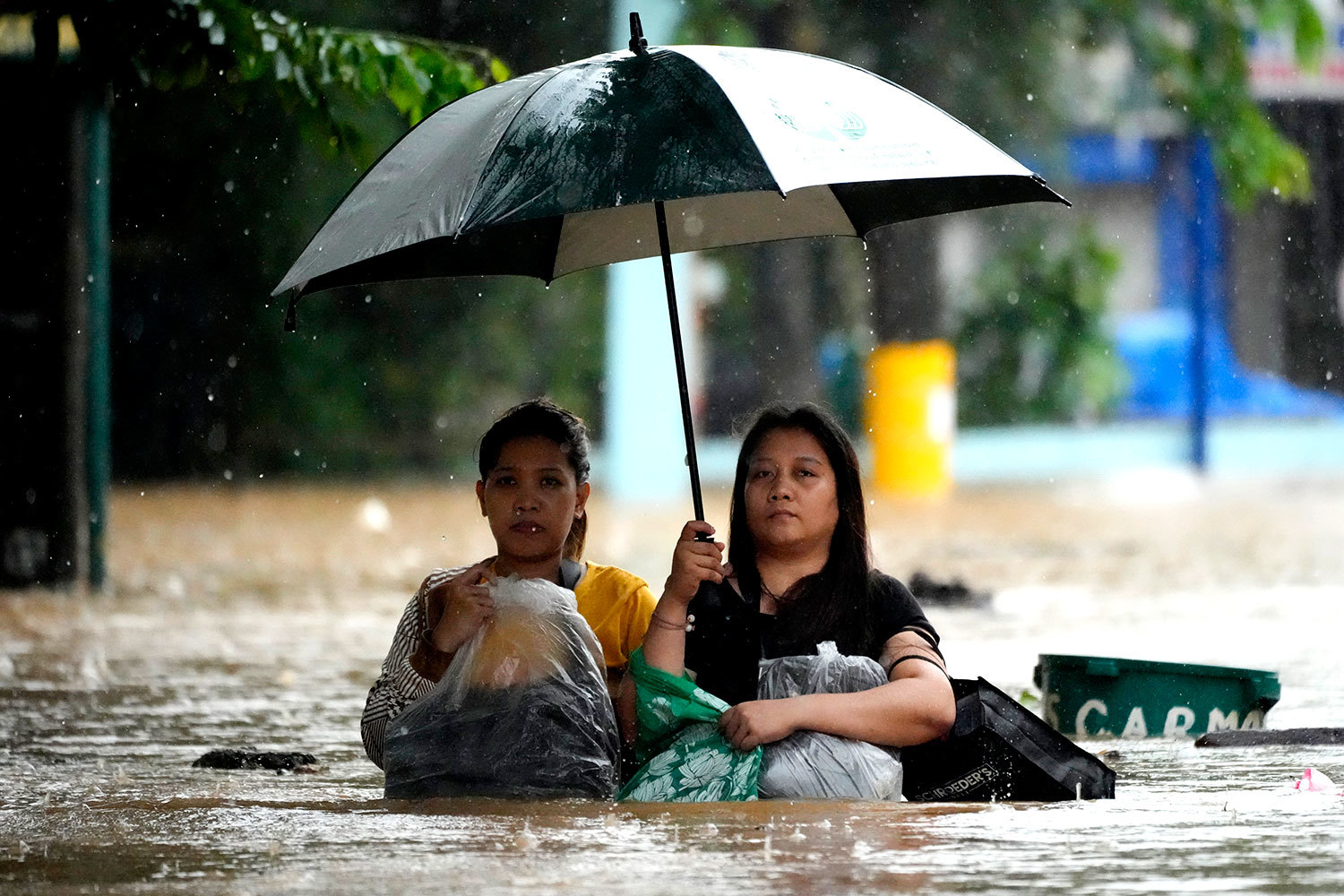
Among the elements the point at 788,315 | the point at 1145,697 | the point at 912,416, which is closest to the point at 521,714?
the point at 1145,697

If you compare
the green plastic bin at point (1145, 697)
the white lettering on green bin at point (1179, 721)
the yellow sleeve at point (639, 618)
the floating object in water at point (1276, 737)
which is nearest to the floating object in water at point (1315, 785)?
the floating object in water at point (1276, 737)

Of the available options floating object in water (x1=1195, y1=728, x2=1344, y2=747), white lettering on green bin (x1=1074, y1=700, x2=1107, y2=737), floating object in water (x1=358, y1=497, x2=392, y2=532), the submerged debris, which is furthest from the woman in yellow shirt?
floating object in water (x1=358, y1=497, x2=392, y2=532)

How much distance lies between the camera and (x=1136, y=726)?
595 cm

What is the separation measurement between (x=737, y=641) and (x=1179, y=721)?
2035mm

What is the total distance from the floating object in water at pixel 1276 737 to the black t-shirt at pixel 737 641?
1.54 meters

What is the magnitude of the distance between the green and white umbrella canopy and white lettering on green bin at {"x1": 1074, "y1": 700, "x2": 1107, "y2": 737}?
65.5 inches

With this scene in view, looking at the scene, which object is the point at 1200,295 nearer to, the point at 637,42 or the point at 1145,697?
the point at 1145,697

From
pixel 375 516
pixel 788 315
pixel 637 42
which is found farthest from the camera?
pixel 788 315

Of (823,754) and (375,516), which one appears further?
(375,516)

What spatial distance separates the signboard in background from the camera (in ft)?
76.7

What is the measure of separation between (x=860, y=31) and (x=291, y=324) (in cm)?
1570

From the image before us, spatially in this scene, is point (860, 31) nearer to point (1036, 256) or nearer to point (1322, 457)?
point (1036, 256)

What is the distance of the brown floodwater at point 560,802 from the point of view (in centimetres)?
375

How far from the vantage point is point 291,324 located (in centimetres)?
508
